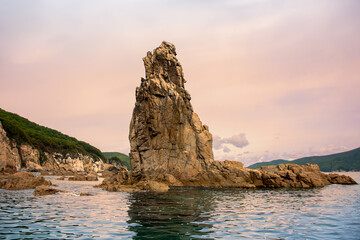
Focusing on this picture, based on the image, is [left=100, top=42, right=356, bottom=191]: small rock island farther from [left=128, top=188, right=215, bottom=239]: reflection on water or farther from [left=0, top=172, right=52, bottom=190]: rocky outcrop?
[left=128, top=188, right=215, bottom=239]: reflection on water

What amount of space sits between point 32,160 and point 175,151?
361ft

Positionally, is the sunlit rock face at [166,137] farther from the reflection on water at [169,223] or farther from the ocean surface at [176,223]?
the ocean surface at [176,223]

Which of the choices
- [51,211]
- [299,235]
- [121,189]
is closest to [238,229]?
[299,235]

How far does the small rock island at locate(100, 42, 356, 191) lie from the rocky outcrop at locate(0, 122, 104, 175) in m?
50.1

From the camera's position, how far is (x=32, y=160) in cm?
A: 13850

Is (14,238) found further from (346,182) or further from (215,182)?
(346,182)

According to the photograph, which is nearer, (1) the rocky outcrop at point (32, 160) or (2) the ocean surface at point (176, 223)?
(2) the ocean surface at point (176, 223)

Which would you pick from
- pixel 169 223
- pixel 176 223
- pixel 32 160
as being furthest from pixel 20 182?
pixel 32 160

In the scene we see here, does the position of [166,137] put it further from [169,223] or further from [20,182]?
[169,223]

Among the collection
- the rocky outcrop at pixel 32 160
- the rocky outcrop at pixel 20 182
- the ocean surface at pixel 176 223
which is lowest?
the ocean surface at pixel 176 223

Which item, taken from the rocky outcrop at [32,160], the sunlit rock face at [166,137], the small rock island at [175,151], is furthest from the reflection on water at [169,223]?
the rocky outcrop at [32,160]

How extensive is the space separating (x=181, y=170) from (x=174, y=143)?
680 centimetres

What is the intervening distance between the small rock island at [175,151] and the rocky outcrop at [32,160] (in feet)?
164

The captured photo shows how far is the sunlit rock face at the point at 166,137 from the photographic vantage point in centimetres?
6091
